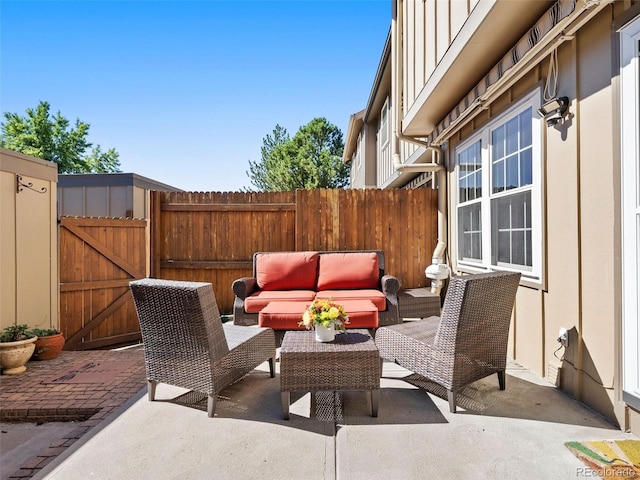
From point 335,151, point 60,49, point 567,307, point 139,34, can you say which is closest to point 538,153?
point 567,307

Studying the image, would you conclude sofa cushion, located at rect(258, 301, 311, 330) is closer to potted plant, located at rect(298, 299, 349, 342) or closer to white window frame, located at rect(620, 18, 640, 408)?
potted plant, located at rect(298, 299, 349, 342)

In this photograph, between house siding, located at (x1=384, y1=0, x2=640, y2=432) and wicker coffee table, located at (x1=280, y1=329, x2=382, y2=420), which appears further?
Result: wicker coffee table, located at (x1=280, y1=329, x2=382, y2=420)

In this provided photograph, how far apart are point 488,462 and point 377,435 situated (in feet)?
2.06

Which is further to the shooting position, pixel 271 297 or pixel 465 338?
pixel 271 297

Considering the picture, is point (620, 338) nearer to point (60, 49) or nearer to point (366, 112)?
point (366, 112)

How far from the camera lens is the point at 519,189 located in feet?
11.2

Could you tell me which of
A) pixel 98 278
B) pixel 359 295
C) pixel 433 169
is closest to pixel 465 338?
pixel 359 295

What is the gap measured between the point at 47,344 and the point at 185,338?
2.75 metres

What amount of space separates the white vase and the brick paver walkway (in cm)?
169

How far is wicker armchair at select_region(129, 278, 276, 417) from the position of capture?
7.89 ft

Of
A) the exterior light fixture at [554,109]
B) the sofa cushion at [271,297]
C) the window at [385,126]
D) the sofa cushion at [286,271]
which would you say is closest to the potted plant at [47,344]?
the sofa cushion at [271,297]

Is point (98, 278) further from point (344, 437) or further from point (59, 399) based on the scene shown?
point (344, 437)

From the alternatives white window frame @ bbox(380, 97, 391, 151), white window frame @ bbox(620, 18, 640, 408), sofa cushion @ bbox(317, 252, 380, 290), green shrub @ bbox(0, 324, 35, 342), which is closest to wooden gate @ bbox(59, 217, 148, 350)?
green shrub @ bbox(0, 324, 35, 342)

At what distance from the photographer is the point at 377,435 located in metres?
2.23
